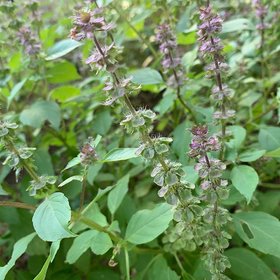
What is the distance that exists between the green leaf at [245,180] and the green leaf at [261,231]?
0.46 ft

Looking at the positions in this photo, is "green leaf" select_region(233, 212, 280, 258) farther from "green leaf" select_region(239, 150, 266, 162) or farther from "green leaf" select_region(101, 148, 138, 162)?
"green leaf" select_region(101, 148, 138, 162)

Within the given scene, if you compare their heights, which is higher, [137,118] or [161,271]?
[137,118]

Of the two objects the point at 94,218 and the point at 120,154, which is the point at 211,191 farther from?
the point at 94,218

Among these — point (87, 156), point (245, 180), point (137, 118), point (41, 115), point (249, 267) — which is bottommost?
point (249, 267)

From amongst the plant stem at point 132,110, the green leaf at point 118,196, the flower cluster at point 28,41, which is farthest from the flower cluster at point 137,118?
the flower cluster at point 28,41

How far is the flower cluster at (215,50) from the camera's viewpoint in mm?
1126

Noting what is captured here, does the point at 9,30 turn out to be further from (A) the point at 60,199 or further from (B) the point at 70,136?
(A) the point at 60,199

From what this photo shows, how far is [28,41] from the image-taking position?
1.68 m

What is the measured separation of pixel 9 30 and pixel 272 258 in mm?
1359

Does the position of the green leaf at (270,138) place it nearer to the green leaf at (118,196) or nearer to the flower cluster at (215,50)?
the flower cluster at (215,50)

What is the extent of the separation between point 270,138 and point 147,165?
1.62 feet

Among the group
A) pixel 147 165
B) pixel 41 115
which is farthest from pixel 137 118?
pixel 41 115

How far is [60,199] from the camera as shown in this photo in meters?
1.09

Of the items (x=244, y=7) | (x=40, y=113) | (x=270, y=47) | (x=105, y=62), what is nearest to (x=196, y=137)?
(x=105, y=62)
